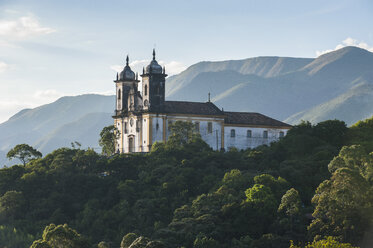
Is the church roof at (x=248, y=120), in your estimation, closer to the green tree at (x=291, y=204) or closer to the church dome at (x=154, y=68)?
the church dome at (x=154, y=68)

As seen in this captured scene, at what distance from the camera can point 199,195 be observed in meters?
70.0

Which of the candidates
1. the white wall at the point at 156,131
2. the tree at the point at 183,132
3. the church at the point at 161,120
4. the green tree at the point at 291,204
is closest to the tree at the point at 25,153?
the church at the point at 161,120

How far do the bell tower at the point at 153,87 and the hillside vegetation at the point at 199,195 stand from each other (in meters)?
6.67

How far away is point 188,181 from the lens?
7375 centimetres

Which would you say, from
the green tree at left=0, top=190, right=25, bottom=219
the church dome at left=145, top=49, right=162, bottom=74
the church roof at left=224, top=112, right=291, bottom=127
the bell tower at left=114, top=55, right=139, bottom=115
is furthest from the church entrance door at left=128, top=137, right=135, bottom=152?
the green tree at left=0, top=190, right=25, bottom=219

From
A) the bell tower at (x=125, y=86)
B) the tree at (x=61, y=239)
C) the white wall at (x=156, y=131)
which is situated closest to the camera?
the tree at (x=61, y=239)

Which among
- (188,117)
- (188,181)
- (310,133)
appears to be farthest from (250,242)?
(188,117)

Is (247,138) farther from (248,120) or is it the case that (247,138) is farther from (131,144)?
(131,144)

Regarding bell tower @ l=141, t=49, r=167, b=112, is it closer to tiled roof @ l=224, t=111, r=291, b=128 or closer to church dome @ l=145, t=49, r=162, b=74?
church dome @ l=145, t=49, r=162, b=74

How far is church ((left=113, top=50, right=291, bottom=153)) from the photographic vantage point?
289ft

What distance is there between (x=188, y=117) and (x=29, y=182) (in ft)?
73.3

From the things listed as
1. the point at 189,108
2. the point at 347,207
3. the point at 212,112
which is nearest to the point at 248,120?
the point at 212,112

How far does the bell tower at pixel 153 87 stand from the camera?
88.8 meters

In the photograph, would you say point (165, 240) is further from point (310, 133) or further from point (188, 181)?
point (310, 133)
